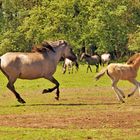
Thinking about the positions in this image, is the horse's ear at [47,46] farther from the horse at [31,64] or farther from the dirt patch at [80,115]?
the dirt patch at [80,115]

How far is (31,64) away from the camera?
21.9 metres

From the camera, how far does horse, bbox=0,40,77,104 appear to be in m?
21.4

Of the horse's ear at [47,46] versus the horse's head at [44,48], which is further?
the horse's ear at [47,46]

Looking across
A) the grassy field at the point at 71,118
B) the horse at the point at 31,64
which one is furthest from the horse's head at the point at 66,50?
the grassy field at the point at 71,118

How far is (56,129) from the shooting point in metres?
13.6

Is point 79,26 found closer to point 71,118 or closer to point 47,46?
point 47,46

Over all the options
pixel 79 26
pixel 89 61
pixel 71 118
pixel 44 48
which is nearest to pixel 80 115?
pixel 71 118

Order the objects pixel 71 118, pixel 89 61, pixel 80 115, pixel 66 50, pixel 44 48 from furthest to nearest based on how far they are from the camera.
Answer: pixel 89 61 → pixel 66 50 → pixel 44 48 → pixel 80 115 → pixel 71 118

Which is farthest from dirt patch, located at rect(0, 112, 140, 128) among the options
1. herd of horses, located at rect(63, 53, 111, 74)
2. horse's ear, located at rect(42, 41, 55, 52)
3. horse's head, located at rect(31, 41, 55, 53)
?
herd of horses, located at rect(63, 53, 111, 74)

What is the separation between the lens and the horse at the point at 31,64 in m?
Answer: 21.4

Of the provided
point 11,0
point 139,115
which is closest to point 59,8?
point 11,0

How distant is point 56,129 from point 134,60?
9.56 m

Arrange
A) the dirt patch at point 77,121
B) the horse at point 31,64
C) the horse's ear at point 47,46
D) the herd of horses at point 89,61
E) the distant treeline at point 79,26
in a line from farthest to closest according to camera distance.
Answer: the distant treeline at point 79,26, the herd of horses at point 89,61, the horse's ear at point 47,46, the horse at point 31,64, the dirt patch at point 77,121

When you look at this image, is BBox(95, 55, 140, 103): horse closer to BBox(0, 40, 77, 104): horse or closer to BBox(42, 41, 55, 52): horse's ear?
BBox(0, 40, 77, 104): horse
